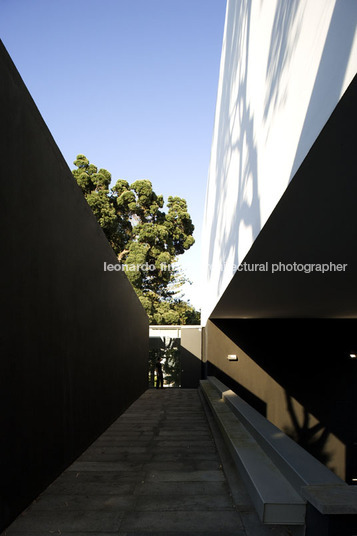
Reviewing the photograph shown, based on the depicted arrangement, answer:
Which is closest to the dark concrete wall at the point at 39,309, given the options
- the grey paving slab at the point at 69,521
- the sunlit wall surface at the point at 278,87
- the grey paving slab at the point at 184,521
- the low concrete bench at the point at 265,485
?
the grey paving slab at the point at 69,521

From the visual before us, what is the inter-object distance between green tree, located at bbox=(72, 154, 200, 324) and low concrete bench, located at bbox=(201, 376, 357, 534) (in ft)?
61.2

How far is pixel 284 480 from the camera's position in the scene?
9.07 ft

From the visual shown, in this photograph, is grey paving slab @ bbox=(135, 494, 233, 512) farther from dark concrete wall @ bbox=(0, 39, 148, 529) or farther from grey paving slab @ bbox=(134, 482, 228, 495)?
dark concrete wall @ bbox=(0, 39, 148, 529)

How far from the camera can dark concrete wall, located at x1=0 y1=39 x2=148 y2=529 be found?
2.61 m

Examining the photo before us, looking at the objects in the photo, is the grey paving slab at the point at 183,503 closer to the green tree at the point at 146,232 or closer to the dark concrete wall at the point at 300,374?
the dark concrete wall at the point at 300,374

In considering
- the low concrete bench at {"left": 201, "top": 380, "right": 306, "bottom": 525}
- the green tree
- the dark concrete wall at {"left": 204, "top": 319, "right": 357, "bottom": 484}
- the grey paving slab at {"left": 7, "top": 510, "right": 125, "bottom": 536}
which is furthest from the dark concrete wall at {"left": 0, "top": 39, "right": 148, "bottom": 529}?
the green tree

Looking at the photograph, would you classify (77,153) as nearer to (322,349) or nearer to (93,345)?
(322,349)

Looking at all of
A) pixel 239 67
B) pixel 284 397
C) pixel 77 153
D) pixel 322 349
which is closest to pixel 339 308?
pixel 322 349

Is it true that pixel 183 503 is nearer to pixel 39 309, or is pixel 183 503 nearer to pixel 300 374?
pixel 39 309

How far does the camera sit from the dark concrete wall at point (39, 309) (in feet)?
8.55

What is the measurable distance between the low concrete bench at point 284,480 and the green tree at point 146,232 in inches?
735

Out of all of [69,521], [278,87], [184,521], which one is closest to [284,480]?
[184,521]

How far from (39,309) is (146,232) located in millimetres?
19850

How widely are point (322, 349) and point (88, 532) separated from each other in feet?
32.3
